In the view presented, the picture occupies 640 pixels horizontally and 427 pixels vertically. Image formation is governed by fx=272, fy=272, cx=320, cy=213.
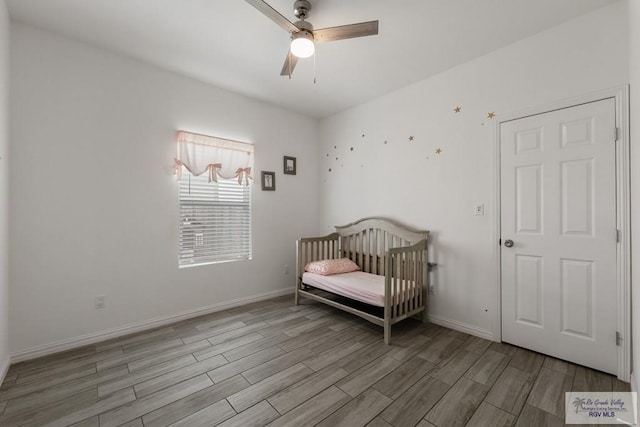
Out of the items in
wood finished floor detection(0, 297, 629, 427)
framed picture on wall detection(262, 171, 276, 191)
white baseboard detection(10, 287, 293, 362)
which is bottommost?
wood finished floor detection(0, 297, 629, 427)

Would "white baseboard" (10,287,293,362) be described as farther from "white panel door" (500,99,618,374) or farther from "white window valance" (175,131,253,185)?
"white panel door" (500,99,618,374)

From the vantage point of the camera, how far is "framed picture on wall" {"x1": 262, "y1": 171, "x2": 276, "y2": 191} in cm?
358

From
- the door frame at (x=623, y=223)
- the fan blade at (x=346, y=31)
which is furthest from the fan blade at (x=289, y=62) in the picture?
the door frame at (x=623, y=223)

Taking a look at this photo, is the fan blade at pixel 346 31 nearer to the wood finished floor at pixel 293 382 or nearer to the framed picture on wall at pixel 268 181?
the framed picture on wall at pixel 268 181

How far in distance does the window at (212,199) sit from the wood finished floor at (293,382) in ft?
3.00

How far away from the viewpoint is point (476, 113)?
8.38 feet

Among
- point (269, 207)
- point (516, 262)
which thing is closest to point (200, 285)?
point (269, 207)

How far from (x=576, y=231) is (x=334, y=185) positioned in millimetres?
2652

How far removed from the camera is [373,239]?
3383 millimetres

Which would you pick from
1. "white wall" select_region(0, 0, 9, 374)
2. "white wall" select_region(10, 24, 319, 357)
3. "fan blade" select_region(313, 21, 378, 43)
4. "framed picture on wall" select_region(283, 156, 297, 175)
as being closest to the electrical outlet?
"white wall" select_region(10, 24, 319, 357)

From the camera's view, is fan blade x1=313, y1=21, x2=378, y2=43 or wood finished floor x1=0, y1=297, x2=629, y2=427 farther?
fan blade x1=313, y1=21, x2=378, y2=43

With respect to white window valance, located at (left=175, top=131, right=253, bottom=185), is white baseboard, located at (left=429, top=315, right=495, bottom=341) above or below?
below

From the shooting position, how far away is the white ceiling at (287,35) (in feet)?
6.32

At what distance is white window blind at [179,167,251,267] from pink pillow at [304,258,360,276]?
33.9 inches
